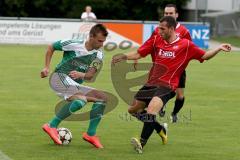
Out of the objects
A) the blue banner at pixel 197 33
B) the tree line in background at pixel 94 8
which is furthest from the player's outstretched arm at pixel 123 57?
the tree line in background at pixel 94 8

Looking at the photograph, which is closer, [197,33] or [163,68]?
[163,68]

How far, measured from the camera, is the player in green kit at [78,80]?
33.6 feet

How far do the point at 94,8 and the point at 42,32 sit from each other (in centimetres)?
1567

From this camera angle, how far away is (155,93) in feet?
33.4

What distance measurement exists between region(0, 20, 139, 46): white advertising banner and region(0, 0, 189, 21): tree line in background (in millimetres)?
15005

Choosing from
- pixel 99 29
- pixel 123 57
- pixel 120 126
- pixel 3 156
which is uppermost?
pixel 99 29

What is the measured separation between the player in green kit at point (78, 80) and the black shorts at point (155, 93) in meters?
0.56

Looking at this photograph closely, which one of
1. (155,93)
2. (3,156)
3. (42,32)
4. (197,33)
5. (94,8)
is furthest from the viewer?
(94,8)

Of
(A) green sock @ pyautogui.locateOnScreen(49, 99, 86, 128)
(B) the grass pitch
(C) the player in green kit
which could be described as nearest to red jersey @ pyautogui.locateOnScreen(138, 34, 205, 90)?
(C) the player in green kit

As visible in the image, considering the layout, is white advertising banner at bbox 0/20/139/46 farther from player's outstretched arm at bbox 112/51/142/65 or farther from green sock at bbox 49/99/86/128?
green sock at bbox 49/99/86/128

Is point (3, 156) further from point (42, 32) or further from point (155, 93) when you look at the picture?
point (42, 32)

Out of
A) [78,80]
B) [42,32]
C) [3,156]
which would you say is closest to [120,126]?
[78,80]

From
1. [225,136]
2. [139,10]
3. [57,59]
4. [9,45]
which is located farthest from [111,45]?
[225,136]

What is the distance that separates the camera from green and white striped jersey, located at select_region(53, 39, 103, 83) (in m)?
10.3
